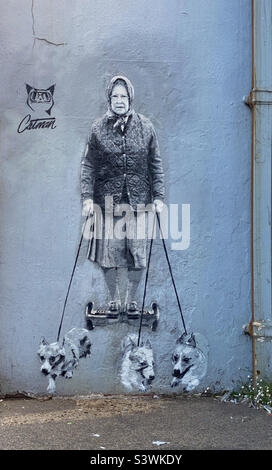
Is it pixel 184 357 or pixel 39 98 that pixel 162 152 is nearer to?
pixel 39 98

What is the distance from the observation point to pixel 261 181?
211 inches

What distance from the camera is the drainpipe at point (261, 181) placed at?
5281 mm

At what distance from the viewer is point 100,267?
5.33 meters

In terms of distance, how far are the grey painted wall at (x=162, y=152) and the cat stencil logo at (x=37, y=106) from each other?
2.4 inches

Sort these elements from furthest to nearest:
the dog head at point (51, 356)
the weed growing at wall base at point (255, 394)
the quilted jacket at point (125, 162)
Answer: the quilted jacket at point (125, 162) < the dog head at point (51, 356) < the weed growing at wall base at point (255, 394)

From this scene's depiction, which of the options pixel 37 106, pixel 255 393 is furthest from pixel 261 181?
pixel 37 106

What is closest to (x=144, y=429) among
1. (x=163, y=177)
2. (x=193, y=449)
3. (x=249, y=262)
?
(x=193, y=449)

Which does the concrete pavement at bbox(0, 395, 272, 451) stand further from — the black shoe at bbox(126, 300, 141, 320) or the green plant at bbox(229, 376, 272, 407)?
the black shoe at bbox(126, 300, 141, 320)

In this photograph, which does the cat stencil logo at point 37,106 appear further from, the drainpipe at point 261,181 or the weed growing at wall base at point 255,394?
the weed growing at wall base at point 255,394

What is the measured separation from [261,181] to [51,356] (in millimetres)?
2752

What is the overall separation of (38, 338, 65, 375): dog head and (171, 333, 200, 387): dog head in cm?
114

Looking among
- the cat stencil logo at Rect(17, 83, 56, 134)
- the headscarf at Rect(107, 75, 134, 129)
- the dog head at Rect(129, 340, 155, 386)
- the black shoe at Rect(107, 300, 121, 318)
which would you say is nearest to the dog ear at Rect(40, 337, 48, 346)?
the black shoe at Rect(107, 300, 121, 318)

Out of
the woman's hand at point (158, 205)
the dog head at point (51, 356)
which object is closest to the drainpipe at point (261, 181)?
the woman's hand at point (158, 205)

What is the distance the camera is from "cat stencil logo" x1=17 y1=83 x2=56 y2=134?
17.4 ft
